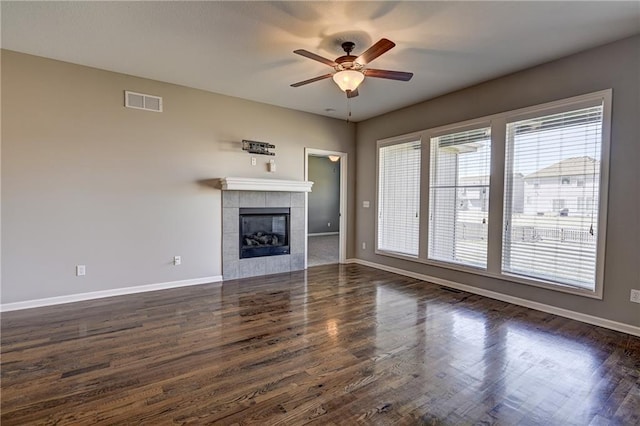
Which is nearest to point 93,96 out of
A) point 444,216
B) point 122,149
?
point 122,149

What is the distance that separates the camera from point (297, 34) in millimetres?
3004

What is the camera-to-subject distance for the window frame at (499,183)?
316 centimetres

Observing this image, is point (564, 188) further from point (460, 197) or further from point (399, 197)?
point (399, 197)

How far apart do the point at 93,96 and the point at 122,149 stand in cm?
69

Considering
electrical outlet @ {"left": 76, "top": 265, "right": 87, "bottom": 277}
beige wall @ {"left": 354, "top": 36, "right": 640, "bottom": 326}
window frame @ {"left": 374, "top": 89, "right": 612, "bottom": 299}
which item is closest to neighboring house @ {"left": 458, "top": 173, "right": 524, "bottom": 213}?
window frame @ {"left": 374, "top": 89, "right": 612, "bottom": 299}

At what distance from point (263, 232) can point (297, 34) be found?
3230 mm

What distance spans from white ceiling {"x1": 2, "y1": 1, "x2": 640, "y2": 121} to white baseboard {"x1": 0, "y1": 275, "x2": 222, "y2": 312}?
2696 mm

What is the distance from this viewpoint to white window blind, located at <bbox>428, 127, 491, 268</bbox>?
4.27 m

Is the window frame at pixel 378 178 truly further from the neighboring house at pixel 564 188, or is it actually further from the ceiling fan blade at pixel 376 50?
the ceiling fan blade at pixel 376 50

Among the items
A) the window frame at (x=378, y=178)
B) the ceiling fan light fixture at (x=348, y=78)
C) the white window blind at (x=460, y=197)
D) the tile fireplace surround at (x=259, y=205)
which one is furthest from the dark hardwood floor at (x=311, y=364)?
the ceiling fan light fixture at (x=348, y=78)

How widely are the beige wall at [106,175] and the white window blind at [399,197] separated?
2.38 meters

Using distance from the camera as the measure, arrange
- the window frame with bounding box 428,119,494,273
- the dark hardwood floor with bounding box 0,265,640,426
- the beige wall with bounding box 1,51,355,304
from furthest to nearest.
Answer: the window frame with bounding box 428,119,494,273, the beige wall with bounding box 1,51,355,304, the dark hardwood floor with bounding box 0,265,640,426

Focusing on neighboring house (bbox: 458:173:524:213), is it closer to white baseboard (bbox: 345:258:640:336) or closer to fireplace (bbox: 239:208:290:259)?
white baseboard (bbox: 345:258:640:336)

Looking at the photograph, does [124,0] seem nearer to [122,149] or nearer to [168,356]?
[122,149]
